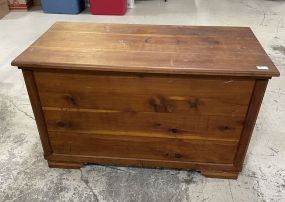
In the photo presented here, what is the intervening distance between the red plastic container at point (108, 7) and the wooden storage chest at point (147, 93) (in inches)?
86.1

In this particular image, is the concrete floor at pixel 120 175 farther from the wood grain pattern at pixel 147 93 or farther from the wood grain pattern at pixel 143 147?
the wood grain pattern at pixel 147 93

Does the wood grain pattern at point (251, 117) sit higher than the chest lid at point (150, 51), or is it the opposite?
the chest lid at point (150, 51)

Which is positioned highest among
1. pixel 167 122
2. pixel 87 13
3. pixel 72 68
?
pixel 72 68

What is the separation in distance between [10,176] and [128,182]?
615mm

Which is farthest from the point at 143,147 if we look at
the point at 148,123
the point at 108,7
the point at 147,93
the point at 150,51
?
the point at 108,7

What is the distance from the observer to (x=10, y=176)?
1431 millimetres

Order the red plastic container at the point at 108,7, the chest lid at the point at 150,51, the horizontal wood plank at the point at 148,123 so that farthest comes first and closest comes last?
the red plastic container at the point at 108,7 → the horizontal wood plank at the point at 148,123 → the chest lid at the point at 150,51

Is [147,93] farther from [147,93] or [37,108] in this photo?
[37,108]

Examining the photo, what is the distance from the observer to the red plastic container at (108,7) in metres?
3.53

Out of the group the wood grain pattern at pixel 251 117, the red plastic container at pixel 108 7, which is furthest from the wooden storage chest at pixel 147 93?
the red plastic container at pixel 108 7

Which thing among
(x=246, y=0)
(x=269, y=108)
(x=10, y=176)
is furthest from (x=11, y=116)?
(x=246, y=0)

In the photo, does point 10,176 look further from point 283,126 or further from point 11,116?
point 283,126

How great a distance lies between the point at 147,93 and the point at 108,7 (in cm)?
270

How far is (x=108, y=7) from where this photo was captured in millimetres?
3566
